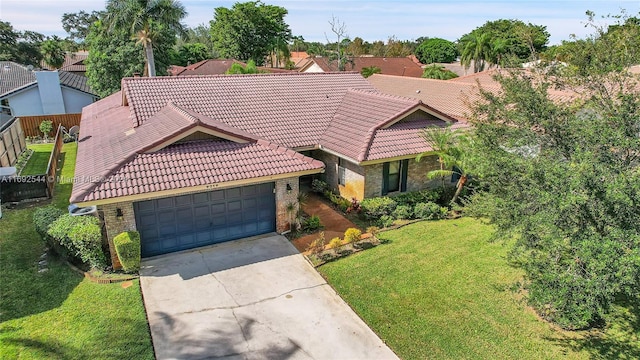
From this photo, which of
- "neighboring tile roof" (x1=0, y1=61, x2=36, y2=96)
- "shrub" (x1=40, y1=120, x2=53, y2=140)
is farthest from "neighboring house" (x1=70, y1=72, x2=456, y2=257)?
"neighboring tile roof" (x1=0, y1=61, x2=36, y2=96)

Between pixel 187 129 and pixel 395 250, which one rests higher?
pixel 187 129

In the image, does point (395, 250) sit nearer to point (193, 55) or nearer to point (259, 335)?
point (259, 335)

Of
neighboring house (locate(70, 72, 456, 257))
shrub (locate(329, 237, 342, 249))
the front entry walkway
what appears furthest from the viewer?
the front entry walkway

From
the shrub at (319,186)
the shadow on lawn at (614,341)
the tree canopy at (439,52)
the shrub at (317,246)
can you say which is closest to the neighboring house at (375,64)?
the tree canopy at (439,52)

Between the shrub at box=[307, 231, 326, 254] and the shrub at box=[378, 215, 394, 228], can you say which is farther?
the shrub at box=[378, 215, 394, 228]

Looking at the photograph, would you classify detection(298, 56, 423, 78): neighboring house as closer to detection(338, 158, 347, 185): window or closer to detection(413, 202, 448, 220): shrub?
detection(338, 158, 347, 185): window

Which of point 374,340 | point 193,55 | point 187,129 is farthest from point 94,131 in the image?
point 193,55
